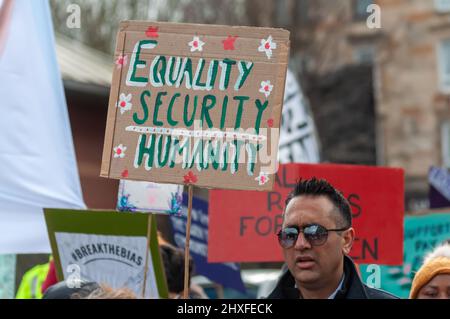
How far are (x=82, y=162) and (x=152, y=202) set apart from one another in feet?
21.3

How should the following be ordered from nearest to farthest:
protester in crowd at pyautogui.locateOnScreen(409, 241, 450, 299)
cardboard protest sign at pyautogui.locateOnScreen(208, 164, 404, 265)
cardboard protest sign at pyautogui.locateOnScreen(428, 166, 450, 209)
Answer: protester in crowd at pyautogui.locateOnScreen(409, 241, 450, 299) → cardboard protest sign at pyautogui.locateOnScreen(208, 164, 404, 265) → cardboard protest sign at pyautogui.locateOnScreen(428, 166, 450, 209)

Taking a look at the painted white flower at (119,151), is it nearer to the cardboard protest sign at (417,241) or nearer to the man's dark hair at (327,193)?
the man's dark hair at (327,193)

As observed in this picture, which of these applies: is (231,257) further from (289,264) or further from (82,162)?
(82,162)

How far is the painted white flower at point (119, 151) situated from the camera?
15.3ft

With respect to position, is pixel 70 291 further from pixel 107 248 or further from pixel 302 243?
pixel 107 248

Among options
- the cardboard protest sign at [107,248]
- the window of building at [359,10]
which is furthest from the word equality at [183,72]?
the window of building at [359,10]

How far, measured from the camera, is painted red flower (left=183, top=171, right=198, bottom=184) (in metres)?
4.58

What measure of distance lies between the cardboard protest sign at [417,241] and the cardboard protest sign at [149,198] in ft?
6.94

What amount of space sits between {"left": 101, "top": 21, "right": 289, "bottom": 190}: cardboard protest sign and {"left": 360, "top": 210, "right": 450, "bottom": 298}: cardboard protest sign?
321 centimetres

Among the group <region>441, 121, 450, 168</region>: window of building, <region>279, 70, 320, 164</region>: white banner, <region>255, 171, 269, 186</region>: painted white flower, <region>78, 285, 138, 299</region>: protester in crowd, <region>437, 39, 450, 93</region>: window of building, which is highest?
<region>437, 39, 450, 93</region>: window of building

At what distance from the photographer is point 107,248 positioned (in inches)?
233

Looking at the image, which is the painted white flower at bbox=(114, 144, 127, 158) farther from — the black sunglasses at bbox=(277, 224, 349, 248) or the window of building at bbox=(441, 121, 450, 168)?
the window of building at bbox=(441, 121, 450, 168)

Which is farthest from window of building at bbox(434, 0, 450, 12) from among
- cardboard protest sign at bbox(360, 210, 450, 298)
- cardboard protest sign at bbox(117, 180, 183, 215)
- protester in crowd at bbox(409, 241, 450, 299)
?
protester in crowd at bbox(409, 241, 450, 299)
